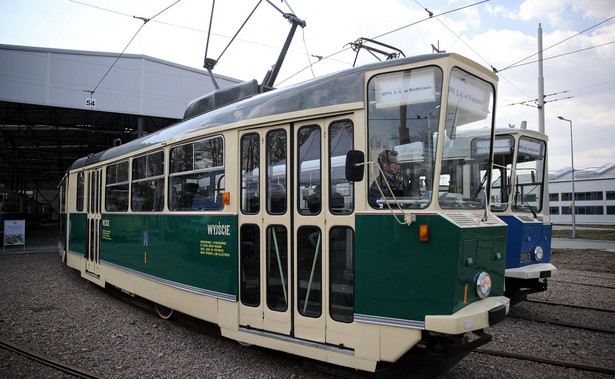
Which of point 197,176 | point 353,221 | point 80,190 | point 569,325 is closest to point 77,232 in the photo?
point 80,190

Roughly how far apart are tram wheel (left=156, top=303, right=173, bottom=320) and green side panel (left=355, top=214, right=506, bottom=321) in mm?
3828

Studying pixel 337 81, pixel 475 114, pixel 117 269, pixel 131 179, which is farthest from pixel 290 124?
pixel 117 269

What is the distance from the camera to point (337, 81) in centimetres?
399

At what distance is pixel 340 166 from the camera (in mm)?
3932

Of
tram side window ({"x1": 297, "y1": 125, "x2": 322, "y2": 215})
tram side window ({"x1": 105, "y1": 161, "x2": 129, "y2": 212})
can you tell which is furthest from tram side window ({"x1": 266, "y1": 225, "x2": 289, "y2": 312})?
tram side window ({"x1": 105, "y1": 161, "x2": 129, "y2": 212})

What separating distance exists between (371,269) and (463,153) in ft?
4.46

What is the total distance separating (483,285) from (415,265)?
77 centimetres

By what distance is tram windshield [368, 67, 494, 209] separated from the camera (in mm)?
3537

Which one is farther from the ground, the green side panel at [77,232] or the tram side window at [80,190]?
the tram side window at [80,190]

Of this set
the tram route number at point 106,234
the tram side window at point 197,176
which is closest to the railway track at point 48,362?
the tram side window at point 197,176

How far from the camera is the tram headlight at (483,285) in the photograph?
366cm

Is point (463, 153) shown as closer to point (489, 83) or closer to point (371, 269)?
point (489, 83)

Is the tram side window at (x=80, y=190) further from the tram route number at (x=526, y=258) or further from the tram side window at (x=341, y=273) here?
the tram route number at (x=526, y=258)

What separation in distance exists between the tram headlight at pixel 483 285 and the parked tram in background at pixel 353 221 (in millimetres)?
29
